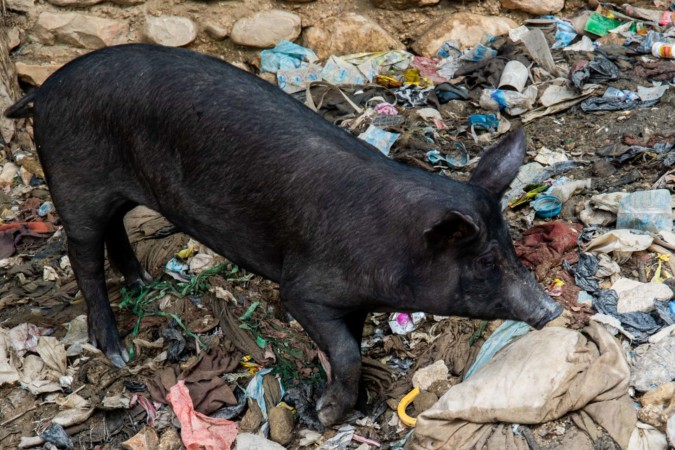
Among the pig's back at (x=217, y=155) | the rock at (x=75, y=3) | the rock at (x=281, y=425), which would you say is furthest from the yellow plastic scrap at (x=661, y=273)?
the rock at (x=75, y=3)

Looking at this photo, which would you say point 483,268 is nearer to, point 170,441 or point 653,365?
point 653,365

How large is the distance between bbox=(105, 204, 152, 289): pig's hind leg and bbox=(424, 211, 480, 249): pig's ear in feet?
7.48

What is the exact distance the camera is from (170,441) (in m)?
4.43

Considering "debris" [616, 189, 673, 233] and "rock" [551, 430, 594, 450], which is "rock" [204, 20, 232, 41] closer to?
"debris" [616, 189, 673, 233]

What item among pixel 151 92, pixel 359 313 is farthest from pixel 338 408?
pixel 151 92

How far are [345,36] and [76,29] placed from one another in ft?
7.39

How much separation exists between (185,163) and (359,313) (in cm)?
111

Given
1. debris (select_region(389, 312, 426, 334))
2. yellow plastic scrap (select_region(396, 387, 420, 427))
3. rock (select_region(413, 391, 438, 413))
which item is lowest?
debris (select_region(389, 312, 426, 334))

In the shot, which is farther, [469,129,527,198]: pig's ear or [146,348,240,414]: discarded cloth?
[146,348,240,414]: discarded cloth

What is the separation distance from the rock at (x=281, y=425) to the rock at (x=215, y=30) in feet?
13.5

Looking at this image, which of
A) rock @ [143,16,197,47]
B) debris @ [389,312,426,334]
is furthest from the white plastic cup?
debris @ [389,312,426,334]

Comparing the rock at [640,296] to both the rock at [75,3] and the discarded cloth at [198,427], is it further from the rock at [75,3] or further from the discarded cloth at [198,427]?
the rock at [75,3]

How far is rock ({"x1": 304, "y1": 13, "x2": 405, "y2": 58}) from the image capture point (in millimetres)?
7777

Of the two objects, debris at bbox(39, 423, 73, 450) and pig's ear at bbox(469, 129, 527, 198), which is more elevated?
pig's ear at bbox(469, 129, 527, 198)
